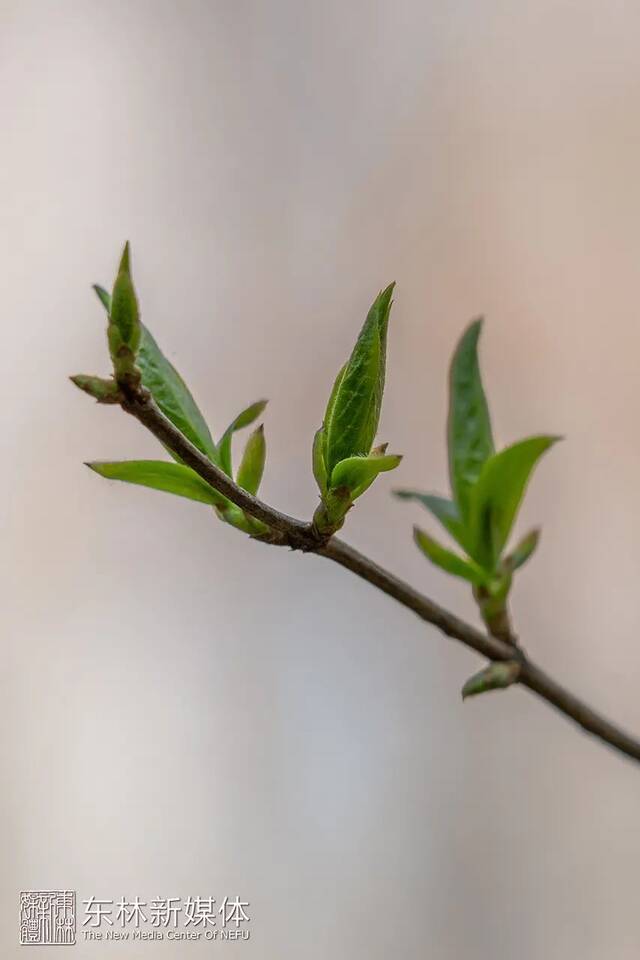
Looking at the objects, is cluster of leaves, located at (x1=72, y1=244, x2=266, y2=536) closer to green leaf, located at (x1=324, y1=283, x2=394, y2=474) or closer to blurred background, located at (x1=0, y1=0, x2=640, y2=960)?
green leaf, located at (x1=324, y1=283, x2=394, y2=474)

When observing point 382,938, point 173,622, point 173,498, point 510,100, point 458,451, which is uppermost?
point 510,100

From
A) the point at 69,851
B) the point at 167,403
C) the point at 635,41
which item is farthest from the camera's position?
the point at 635,41

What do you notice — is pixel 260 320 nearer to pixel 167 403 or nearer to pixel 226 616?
pixel 226 616

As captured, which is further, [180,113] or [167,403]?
[180,113]

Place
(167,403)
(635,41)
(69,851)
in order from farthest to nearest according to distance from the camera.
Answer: (635,41)
(69,851)
(167,403)

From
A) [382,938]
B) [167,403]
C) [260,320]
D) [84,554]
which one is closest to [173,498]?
[84,554]

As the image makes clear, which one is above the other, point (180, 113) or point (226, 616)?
point (180, 113)

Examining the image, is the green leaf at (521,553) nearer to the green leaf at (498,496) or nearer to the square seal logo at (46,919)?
the green leaf at (498,496)
